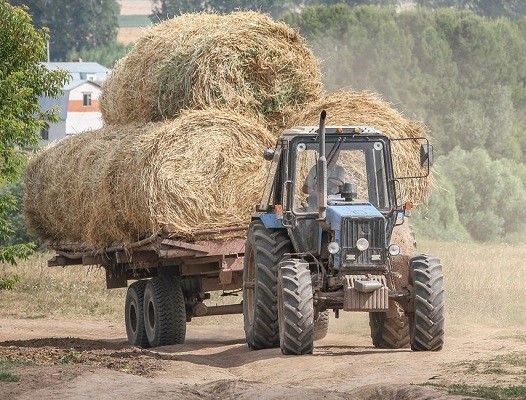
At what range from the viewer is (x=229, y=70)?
18703 mm

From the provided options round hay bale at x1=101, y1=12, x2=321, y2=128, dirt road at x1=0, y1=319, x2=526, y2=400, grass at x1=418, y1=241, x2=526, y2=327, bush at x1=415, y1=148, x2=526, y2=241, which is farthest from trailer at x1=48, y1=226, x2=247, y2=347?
bush at x1=415, y1=148, x2=526, y2=241

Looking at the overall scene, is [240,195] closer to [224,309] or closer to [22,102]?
[224,309]

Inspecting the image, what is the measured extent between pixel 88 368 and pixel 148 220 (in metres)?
3.81

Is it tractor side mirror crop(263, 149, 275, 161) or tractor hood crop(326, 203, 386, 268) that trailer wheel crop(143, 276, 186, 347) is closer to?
tractor side mirror crop(263, 149, 275, 161)

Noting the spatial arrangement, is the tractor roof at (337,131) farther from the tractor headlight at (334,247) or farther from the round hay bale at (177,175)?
the tractor headlight at (334,247)

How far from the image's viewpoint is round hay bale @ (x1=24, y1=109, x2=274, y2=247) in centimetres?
1752

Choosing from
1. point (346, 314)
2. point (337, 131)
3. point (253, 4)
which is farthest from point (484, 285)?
point (253, 4)

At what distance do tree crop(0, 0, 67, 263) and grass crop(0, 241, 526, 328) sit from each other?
64.3 inches

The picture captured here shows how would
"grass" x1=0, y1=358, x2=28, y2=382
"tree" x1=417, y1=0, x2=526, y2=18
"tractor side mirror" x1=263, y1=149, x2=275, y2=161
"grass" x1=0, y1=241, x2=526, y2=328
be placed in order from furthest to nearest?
"tree" x1=417, y1=0, x2=526, y2=18
"grass" x1=0, y1=241, x2=526, y2=328
"tractor side mirror" x1=263, y1=149, x2=275, y2=161
"grass" x1=0, y1=358, x2=28, y2=382

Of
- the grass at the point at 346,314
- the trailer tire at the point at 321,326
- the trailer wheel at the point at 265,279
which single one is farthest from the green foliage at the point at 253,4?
the trailer wheel at the point at 265,279

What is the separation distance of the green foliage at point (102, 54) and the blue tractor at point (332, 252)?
95024mm

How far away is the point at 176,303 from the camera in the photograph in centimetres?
1948

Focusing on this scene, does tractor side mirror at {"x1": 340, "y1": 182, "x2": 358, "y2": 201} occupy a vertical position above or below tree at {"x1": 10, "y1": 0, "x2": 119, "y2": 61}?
below

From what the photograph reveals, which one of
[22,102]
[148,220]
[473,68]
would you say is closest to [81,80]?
[473,68]
